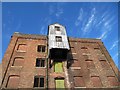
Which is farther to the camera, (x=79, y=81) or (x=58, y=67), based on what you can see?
(x=58, y=67)

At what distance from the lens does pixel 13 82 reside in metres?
19.5

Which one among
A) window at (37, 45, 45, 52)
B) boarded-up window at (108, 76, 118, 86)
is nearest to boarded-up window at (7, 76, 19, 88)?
window at (37, 45, 45, 52)

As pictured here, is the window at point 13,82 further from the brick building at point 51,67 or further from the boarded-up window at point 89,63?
the boarded-up window at point 89,63

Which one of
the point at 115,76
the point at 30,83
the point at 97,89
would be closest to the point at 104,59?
the point at 115,76

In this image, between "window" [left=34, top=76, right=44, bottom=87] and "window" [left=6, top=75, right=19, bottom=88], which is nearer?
"window" [left=6, top=75, right=19, bottom=88]

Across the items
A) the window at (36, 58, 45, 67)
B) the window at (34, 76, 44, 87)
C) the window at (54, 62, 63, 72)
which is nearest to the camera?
the window at (34, 76, 44, 87)

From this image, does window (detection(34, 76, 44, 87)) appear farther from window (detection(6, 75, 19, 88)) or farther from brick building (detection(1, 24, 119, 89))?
window (detection(6, 75, 19, 88))

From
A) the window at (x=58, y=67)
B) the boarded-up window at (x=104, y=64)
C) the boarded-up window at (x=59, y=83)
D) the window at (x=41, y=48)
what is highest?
the window at (x=41, y=48)

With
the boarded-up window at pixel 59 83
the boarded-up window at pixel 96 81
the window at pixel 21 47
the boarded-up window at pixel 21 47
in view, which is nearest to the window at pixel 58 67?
the boarded-up window at pixel 59 83

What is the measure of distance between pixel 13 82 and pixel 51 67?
18.2ft

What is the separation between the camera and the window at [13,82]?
19.0 meters


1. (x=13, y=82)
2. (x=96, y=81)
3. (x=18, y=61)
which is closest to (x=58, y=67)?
(x=96, y=81)

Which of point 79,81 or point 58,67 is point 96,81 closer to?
point 79,81

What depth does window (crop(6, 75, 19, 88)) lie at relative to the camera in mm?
19009
